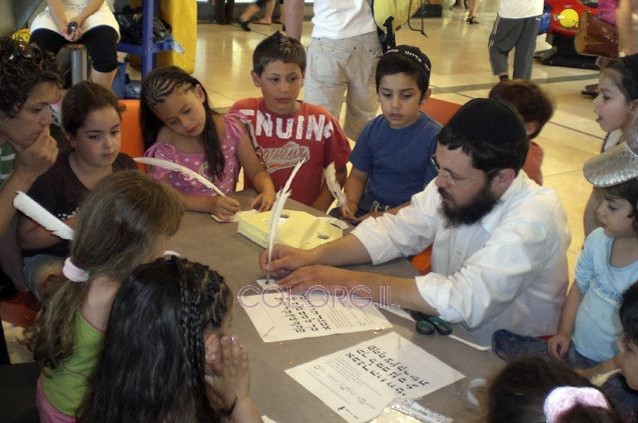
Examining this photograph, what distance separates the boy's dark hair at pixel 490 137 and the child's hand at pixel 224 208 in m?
0.88

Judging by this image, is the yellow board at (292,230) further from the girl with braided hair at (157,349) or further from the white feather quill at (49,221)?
the girl with braided hair at (157,349)

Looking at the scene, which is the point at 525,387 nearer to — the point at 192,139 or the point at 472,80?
the point at 192,139

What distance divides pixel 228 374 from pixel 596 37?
7.27 m

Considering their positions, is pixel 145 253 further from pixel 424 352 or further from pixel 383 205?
pixel 383 205

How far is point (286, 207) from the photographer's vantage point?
283cm

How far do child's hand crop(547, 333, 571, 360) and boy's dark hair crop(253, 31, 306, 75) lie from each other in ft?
5.83

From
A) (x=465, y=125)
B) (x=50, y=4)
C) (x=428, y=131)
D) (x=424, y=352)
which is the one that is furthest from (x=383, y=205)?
(x=50, y=4)

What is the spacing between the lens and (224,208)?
2.65 meters

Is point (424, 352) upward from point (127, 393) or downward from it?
downward

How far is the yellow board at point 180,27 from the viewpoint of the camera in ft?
21.3

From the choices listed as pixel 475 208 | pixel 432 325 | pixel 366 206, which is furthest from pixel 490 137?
pixel 366 206

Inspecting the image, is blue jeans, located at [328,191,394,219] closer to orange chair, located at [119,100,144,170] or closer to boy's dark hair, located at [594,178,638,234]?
orange chair, located at [119,100,144,170]

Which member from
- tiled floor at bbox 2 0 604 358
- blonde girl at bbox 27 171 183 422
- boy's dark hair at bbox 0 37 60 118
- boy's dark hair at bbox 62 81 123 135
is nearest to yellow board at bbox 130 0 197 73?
tiled floor at bbox 2 0 604 358

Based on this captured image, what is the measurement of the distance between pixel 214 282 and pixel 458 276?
0.93 m
